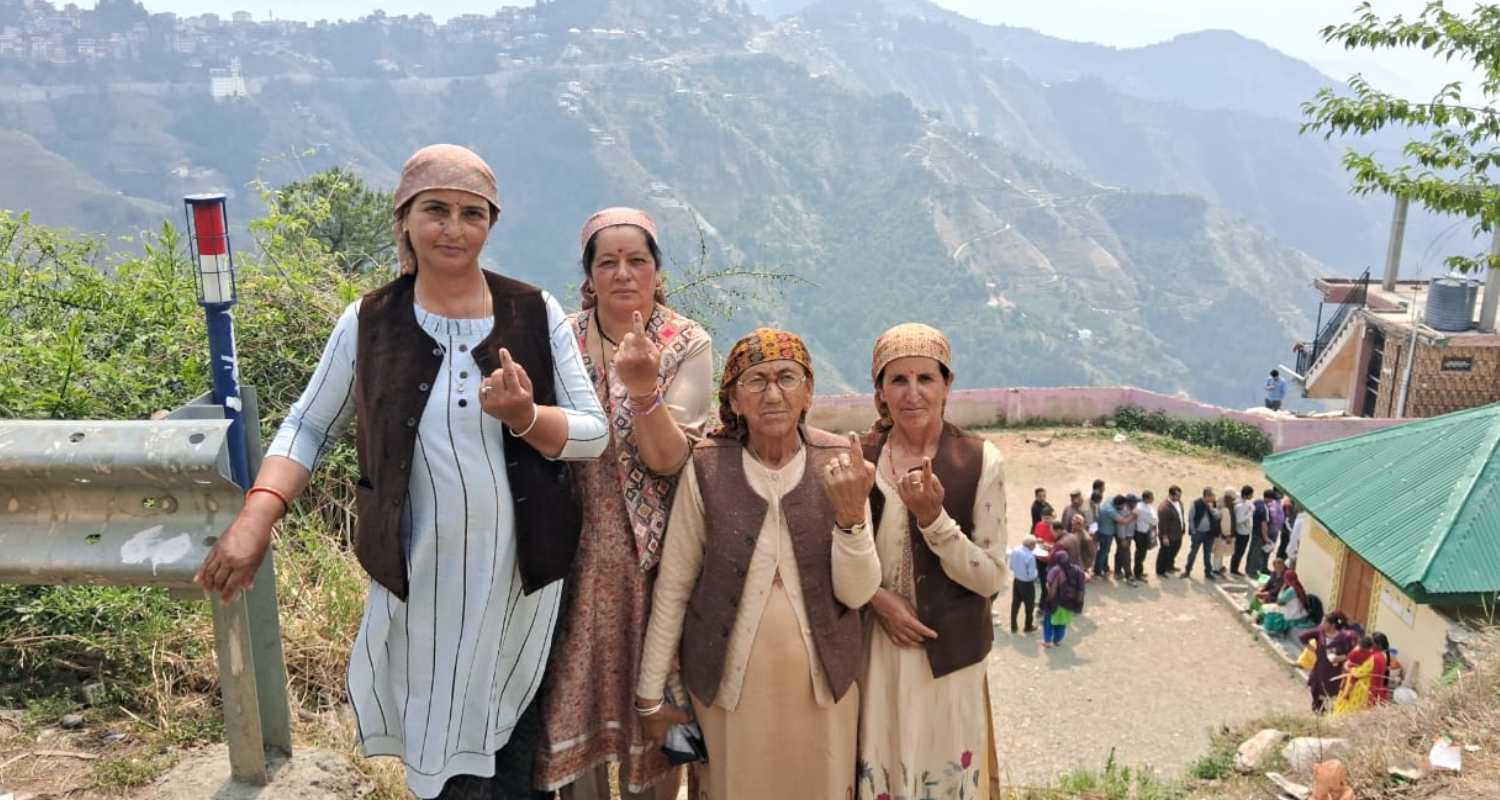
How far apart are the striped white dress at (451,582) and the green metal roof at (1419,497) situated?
7961mm

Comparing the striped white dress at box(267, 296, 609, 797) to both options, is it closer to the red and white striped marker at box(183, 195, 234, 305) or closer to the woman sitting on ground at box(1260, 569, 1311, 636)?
the red and white striped marker at box(183, 195, 234, 305)

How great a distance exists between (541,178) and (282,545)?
122 meters

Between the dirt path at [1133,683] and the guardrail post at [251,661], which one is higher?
the guardrail post at [251,661]

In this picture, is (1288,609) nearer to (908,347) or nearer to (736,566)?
(908,347)

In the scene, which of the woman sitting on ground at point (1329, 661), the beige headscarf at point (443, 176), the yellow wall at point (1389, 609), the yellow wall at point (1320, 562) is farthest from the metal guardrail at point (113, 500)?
the yellow wall at point (1320, 562)

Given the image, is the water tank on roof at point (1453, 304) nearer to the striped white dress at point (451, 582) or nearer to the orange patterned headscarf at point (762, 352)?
the orange patterned headscarf at point (762, 352)

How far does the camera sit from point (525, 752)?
2.45 metres

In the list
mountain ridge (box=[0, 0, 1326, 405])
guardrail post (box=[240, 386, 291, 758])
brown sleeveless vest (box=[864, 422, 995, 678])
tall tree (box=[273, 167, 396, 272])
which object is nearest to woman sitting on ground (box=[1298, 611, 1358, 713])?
brown sleeveless vest (box=[864, 422, 995, 678])

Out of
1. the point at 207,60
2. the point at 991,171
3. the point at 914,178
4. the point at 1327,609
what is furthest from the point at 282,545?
the point at 207,60

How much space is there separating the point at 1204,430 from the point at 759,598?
19708mm

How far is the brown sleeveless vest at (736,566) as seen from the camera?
251 cm

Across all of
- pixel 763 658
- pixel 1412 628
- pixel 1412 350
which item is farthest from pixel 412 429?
pixel 1412 350

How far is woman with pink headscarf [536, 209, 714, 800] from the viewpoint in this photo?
247 cm

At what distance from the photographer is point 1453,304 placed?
67.6ft
